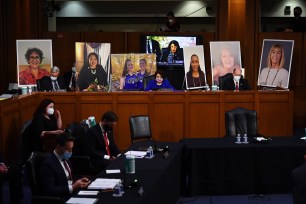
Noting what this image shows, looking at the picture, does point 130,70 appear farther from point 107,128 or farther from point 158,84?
point 107,128

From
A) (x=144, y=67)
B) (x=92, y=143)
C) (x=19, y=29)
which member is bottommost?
(x=92, y=143)

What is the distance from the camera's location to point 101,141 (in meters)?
7.14

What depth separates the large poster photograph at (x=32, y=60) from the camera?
→ 37.3 ft

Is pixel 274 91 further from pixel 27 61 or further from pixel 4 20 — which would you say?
pixel 4 20

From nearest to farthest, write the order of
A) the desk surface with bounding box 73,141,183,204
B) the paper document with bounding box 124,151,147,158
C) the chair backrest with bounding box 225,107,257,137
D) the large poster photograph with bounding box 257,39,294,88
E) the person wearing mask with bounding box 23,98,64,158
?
1. the desk surface with bounding box 73,141,183,204
2. the paper document with bounding box 124,151,147,158
3. the person wearing mask with bounding box 23,98,64,158
4. the chair backrest with bounding box 225,107,257,137
5. the large poster photograph with bounding box 257,39,294,88

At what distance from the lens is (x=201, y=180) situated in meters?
7.43

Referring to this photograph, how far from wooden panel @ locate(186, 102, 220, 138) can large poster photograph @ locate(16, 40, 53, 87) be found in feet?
11.0

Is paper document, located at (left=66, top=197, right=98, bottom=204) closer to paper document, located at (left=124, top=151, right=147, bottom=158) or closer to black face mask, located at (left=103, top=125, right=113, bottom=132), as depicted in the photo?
paper document, located at (left=124, top=151, right=147, bottom=158)

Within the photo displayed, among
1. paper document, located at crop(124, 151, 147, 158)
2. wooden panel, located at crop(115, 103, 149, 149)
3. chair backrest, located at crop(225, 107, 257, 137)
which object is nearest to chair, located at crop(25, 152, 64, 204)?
paper document, located at crop(124, 151, 147, 158)

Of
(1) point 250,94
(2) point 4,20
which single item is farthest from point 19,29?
(1) point 250,94

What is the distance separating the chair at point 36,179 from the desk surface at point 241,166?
2538 millimetres

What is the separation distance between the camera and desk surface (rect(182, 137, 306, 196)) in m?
7.34

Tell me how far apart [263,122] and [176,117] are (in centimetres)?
170

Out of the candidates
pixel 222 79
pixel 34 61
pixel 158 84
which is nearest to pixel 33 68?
pixel 34 61
